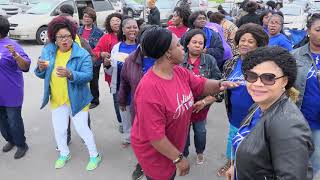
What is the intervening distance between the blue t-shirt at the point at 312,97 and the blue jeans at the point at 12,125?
3.37m

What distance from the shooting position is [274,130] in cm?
158

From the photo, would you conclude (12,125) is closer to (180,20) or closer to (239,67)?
(239,67)

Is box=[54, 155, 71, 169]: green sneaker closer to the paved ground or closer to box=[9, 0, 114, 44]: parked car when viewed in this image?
the paved ground

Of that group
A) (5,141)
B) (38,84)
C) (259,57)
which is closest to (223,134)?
(5,141)

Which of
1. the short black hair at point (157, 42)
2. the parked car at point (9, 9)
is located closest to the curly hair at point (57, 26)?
the short black hair at point (157, 42)

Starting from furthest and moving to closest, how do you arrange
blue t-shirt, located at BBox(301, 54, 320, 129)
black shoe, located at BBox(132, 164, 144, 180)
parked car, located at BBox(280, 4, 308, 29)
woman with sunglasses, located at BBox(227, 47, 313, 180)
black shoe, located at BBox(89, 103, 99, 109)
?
parked car, located at BBox(280, 4, 308, 29) < black shoe, located at BBox(89, 103, 99, 109) < black shoe, located at BBox(132, 164, 144, 180) < blue t-shirt, located at BBox(301, 54, 320, 129) < woman with sunglasses, located at BBox(227, 47, 313, 180)

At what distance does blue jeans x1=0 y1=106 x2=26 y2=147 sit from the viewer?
14.4ft

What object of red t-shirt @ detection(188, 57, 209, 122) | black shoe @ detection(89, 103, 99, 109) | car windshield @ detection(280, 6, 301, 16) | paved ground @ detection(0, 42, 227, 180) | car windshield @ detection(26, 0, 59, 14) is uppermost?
car windshield @ detection(26, 0, 59, 14)

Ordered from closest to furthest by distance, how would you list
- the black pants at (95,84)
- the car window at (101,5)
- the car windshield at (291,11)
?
1. the black pants at (95,84)
2. the car window at (101,5)
3. the car windshield at (291,11)

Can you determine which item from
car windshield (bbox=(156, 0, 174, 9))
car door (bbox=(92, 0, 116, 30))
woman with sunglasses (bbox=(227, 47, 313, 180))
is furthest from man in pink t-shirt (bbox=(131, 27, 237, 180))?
car windshield (bbox=(156, 0, 174, 9))

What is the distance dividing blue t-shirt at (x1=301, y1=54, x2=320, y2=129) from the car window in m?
12.3

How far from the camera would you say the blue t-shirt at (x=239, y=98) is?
3203 mm

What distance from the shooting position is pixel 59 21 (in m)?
3.85

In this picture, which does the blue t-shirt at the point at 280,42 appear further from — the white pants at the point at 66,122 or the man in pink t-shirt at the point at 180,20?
the white pants at the point at 66,122
